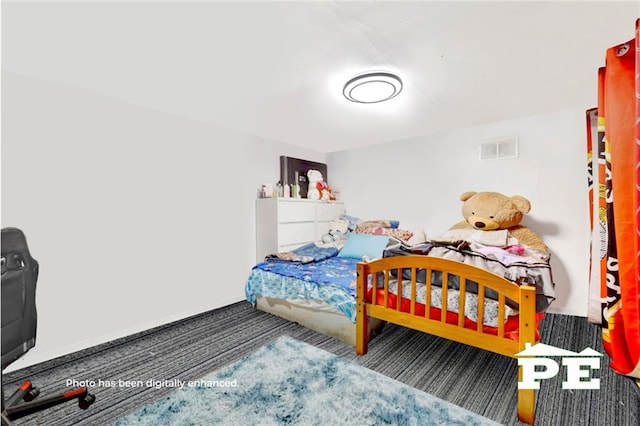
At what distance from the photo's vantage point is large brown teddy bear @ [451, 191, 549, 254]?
7.91 ft

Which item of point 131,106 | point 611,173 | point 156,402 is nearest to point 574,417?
point 611,173

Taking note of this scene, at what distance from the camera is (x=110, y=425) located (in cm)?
131

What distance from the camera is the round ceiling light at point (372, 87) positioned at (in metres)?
1.87

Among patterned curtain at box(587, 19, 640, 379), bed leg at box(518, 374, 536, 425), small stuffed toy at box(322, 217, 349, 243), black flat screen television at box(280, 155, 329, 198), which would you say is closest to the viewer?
patterned curtain at box(587, 19, 640, 379)

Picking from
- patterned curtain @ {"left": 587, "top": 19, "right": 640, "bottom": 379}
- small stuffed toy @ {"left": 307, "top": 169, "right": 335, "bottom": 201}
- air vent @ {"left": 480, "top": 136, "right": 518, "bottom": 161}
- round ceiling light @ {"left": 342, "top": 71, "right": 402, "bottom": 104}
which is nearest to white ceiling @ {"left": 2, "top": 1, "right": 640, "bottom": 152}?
round ceiling light @ {"left": 342, "top": 71, "right": 402, "bottom": 104}

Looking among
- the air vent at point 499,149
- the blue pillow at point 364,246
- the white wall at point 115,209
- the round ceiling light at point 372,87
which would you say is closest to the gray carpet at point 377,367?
the white wall at point 115,209

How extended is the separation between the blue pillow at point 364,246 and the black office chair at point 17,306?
2504mm

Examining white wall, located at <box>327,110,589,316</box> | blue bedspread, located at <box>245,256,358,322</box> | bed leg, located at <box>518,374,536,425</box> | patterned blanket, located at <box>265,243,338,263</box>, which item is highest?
white wall, located at <box>327,110,589,316</box>

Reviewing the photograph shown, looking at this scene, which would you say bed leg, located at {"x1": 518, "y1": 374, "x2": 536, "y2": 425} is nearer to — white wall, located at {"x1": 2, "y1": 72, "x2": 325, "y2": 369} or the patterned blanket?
the patterned blanket

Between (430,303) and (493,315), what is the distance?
0.33 m

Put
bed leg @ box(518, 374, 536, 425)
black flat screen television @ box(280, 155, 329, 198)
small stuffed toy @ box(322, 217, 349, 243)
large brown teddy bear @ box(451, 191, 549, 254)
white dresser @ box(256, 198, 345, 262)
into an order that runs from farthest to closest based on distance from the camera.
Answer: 1. small stuffed toy @ box(322, 217, 349, 243)
2. black flat screen television @ box(280, 155, 329, 198)
3. white dresser @ box(256, 198, 345, 262)
4. large brown teddy bear @ box(451, 191, 549, 254)
5. bed leg @ box(518, 374, 536, 425)

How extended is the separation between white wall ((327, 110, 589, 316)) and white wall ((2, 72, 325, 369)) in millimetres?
1937

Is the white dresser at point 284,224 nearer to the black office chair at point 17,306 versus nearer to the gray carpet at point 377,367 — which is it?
the gray carpet at point 377,367

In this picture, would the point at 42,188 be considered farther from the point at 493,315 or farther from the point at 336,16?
the point at 493,315
